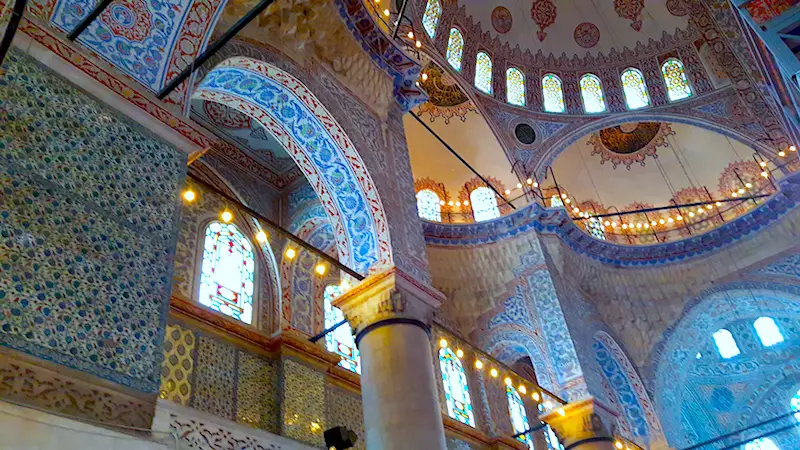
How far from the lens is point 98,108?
422cm

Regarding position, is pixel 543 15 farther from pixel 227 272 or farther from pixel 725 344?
pixel 227 272

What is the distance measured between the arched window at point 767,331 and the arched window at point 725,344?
50cm

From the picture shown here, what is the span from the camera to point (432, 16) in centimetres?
1250

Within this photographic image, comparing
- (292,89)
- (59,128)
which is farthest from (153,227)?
(292,89)

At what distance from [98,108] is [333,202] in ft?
9.62

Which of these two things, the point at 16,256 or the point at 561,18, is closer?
the point at 16,256

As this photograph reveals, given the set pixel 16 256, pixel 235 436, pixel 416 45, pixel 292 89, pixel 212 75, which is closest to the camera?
pixel 16 256

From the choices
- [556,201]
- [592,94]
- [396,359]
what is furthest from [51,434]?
[592,94]

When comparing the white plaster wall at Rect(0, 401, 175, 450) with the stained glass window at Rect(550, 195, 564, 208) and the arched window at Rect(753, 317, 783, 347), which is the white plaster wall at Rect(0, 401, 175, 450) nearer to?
the stained glass window at Rect(550, 195, 564, 208)

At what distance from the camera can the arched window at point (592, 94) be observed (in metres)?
13.9

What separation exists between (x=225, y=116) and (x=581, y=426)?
20.5 ft

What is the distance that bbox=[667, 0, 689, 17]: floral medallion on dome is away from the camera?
13.7 meters

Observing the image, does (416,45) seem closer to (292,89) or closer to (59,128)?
(292,89)

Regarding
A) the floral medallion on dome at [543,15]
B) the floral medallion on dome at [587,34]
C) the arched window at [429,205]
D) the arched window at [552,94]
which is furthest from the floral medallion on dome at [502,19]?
the arched window at [429,205]
